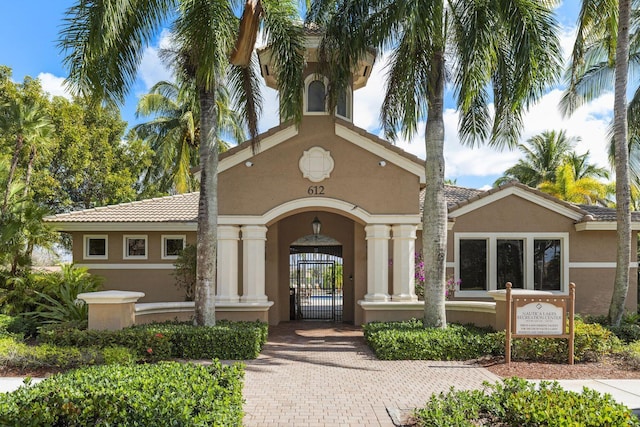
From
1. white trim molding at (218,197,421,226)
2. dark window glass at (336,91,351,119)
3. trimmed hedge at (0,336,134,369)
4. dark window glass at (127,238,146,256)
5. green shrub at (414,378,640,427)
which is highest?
dark window glass at (336,91,351,119)

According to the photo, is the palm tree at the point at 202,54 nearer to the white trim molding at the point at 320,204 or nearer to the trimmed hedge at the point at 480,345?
the white trim molding at the point at 320,204

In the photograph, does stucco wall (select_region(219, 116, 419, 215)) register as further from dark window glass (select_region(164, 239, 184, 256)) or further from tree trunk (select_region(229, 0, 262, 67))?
dark window glass (select_region(164, 239, 184, 256))

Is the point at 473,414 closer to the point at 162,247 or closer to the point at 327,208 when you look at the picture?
the point at 327,208

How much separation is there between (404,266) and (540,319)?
166 inches

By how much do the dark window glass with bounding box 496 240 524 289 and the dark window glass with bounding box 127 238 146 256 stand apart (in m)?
11.9

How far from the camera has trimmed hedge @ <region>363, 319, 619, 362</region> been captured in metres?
10.1

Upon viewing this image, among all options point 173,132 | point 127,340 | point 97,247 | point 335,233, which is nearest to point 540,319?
point 335,233

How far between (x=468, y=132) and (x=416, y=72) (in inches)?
109

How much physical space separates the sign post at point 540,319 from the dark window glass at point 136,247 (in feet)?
38.6

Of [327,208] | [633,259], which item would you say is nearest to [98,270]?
[327,208]

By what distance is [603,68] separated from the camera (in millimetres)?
16984

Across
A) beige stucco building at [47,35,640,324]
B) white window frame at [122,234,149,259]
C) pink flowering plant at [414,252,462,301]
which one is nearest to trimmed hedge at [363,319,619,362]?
beige stucco building at [47,35,640,324]

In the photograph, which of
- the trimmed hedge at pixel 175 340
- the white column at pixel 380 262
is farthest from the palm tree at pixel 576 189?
the trimmed hedge at pixel 175 340

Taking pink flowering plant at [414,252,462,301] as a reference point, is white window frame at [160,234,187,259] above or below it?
above
